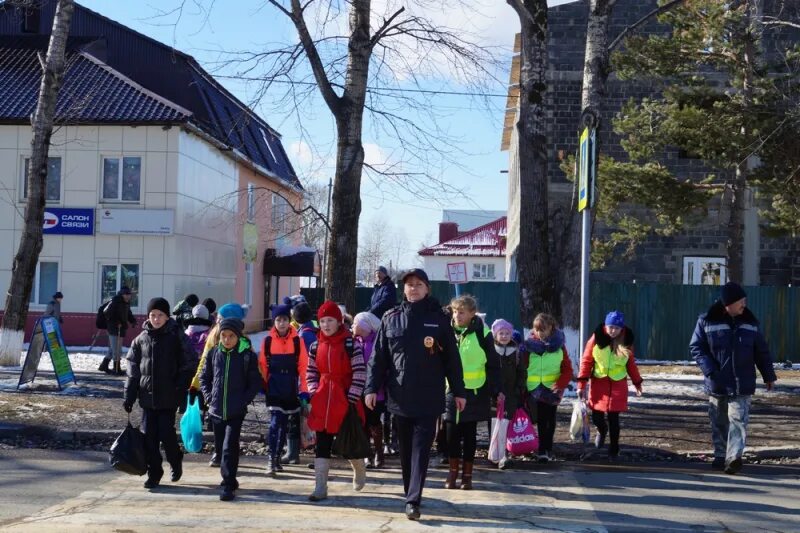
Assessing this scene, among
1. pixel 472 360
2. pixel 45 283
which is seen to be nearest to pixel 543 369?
pixel 472 360

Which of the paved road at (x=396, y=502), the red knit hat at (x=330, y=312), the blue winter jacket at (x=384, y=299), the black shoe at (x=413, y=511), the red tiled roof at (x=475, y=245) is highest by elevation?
the red tiled roof at (x=475, y=245)

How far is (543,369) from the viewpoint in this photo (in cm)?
991

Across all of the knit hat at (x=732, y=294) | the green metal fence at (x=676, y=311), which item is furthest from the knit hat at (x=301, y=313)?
the green metal fence at (x=676, y=311)

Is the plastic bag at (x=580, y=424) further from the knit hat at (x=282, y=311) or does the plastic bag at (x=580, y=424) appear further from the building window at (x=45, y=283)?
the building window at (x=45, y=283)

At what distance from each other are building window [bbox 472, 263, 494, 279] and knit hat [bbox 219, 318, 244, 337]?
63220 mm

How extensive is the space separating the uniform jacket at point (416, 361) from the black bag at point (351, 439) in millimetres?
524

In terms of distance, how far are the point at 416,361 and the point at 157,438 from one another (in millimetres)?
2571

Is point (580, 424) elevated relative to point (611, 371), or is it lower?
lower

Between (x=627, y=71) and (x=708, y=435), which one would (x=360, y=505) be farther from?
(x=627, y=71)

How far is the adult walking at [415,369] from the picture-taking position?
289 inches

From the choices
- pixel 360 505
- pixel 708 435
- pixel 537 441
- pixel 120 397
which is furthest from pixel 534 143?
pixel 360 505

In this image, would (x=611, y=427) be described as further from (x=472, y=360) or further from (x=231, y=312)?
(x=231, y=312)

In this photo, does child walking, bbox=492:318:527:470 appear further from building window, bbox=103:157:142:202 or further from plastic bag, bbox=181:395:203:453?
building window, bbox=103:157:142:202

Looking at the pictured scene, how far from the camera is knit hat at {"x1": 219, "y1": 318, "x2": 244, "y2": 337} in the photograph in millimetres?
8242
